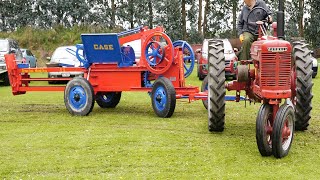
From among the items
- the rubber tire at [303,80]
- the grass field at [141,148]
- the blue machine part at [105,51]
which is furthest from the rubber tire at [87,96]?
the rubber tire at [303,80]

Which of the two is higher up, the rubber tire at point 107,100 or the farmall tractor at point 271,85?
the farmall tractor at point 271,85

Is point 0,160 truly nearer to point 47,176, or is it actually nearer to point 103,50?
point 47,176

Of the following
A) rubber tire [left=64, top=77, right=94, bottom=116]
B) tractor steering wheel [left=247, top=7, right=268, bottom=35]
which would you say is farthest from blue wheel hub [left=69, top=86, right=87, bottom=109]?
tractor steering wheel [left=247, top=7, right=268, bottom=35]

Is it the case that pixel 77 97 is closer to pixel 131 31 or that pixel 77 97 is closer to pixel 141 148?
pixel 131 31

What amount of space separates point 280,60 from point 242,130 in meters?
2.20

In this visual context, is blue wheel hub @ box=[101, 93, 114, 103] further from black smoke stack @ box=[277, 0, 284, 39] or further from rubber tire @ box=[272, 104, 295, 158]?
rubber tire @ box=[272, 104, 295, 158]

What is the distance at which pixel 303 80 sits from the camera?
26.2ft

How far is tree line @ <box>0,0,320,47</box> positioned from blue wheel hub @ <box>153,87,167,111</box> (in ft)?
115

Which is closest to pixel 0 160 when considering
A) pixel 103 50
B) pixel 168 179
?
pixel 168 179

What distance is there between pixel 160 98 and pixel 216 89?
91.8 inches

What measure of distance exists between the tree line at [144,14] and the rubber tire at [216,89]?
37082mm

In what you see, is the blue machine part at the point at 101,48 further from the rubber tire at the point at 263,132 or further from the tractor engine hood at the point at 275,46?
the rubber tire at the point at 263,132

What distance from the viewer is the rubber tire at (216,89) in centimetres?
814

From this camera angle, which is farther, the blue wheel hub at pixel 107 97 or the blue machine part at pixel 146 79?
the blue wheel hub at pixel 107 97
